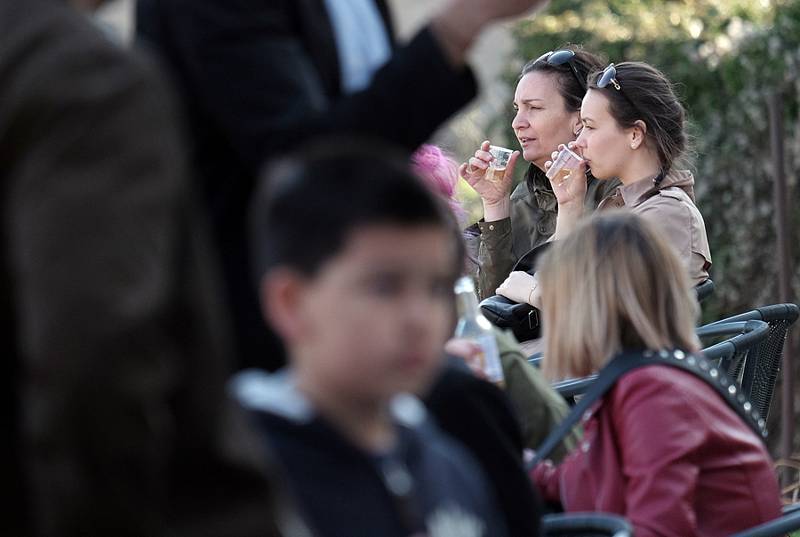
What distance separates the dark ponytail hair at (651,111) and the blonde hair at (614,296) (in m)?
1.58

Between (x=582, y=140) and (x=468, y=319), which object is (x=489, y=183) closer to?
(x=582, y=140)

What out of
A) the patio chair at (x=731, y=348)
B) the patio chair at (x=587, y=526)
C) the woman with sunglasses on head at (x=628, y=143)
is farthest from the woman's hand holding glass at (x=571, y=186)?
the patio chair at (x=587, y=526)

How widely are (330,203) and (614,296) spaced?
155cm

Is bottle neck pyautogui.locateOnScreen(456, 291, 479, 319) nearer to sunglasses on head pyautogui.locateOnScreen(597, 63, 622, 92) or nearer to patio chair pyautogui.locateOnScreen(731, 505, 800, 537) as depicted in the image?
patio chair pyautogui.locateOnScreen(731, 505, 800, 537)

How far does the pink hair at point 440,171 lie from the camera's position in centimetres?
428

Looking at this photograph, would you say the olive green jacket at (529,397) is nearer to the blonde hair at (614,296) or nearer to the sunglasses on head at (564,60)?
the blonde hair at (614,296)

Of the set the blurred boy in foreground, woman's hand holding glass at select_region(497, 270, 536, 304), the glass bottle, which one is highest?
the blurred boy in foreground

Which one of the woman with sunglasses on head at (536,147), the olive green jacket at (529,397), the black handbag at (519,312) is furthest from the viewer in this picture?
the woman with sunglasses on head at (536,147)

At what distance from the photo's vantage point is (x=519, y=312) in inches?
182

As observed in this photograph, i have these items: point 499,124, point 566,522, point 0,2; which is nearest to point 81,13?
point 0,2

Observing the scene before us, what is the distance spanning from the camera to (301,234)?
1698 millimetres

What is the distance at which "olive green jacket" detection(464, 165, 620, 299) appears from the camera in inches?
200

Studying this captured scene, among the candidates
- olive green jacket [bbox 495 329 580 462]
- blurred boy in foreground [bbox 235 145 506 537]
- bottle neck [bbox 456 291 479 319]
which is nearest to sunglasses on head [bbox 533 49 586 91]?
olive green jacket [bbox 495 329 580 462]

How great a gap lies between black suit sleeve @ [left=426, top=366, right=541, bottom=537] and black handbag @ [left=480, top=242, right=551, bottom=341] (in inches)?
A: 83.9
